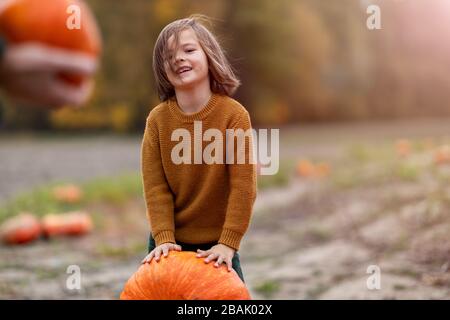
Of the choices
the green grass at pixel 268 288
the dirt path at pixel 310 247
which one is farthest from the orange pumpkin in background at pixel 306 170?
the green grass at pixel 268 288

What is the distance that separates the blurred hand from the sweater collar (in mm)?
805

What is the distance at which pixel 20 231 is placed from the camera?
4.04m

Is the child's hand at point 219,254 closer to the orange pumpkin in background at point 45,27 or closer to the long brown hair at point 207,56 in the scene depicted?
the long brown hair at point 207,56

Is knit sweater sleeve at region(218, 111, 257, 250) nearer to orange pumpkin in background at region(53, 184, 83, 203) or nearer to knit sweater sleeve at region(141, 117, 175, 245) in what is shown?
knit sweater sleeve at region(141, 117, 175, 245)

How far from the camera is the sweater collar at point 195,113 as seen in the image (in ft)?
5.72

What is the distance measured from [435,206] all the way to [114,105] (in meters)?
6.77

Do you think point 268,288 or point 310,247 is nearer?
point 268,288

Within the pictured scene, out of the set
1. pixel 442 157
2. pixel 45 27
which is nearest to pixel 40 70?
pixel 45 27

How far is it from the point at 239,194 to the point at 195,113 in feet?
0.82

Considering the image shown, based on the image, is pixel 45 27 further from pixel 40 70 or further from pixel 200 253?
pixel 200 253

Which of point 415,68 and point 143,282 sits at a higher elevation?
point 415,68
